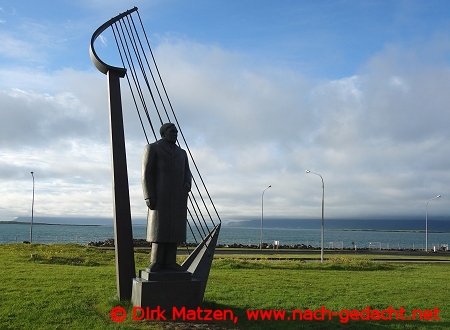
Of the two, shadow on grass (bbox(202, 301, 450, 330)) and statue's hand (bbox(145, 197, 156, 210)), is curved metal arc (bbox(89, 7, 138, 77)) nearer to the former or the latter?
statue's hand (bbox(145, 197, 156, 210))

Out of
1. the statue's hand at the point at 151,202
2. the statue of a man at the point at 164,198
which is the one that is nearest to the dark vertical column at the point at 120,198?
the statue of a man at the point at 164,198

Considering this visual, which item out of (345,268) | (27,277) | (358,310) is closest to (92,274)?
(27,277)

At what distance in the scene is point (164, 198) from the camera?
363 inches

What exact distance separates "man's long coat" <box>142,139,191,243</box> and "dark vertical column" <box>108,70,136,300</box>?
832 millimetres

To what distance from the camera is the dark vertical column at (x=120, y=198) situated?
9773mm

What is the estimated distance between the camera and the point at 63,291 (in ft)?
38.4

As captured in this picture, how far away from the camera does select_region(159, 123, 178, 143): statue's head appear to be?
949cm

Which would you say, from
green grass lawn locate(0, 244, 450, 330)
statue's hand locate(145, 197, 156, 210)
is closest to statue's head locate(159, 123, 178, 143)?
statue's hand locate(145, 197, 156, 210)

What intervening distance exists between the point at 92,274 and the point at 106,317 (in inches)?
293

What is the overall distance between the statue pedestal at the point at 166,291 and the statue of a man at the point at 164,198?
0.23 metres

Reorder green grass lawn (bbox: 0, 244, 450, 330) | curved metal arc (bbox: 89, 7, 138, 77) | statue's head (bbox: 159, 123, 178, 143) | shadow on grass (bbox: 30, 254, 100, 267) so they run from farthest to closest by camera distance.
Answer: shadow on grass (bbox: 30, 254, 100, 267) → curved metal arc (bbox: 89, 7, 138, 77) → statue's head (bbox: 159, 123, 178, 143) → green grass lawn (bbox: 0, 244, 450, 330)

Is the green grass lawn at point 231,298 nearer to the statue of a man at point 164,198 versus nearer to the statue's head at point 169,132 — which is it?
the statue of a man at point 164,198

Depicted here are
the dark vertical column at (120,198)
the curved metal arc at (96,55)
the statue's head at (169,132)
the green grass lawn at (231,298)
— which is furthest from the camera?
the curved metal arc at (96,55)

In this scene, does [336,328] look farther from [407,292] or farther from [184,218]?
[407,292]
